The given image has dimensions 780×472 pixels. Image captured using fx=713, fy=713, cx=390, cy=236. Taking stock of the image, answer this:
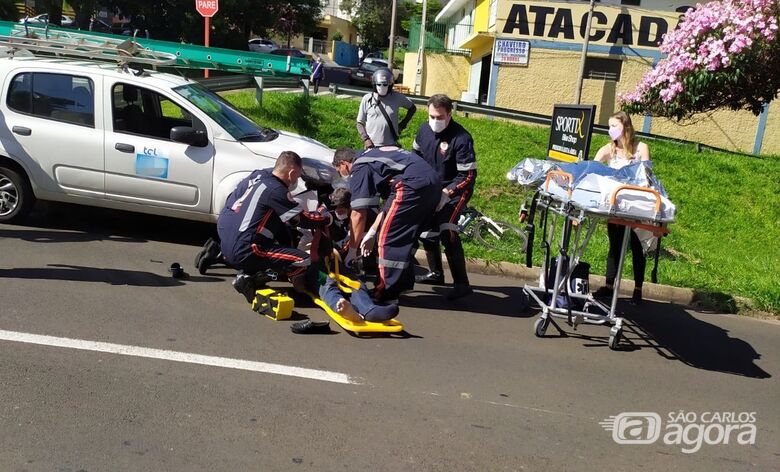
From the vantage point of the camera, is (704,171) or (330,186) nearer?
(330,186)

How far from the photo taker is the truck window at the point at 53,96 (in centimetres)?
750

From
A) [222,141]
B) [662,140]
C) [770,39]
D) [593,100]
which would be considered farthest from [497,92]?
[222,141]

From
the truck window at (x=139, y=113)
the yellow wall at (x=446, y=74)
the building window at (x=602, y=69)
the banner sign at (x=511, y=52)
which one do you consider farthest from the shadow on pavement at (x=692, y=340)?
the yellow wall at (x=446, y=74)

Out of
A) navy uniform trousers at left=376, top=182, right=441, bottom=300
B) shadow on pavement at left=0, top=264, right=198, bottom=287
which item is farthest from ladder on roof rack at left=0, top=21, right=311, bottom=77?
navy uniform trousers at left=376, top=182, right=441, bottom=300

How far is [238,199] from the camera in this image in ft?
19.6

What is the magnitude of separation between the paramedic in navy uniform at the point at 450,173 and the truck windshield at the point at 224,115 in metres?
2.00

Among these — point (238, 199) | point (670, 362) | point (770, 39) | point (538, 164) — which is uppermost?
point (770, 39)

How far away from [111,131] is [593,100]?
62.3ft

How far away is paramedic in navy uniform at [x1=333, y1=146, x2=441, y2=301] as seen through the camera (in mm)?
5891

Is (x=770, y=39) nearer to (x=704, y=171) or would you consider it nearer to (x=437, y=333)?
(x=704, y=171)

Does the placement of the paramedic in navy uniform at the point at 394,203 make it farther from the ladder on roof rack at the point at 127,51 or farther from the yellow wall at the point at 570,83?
the yellow wall at the point at 570,83

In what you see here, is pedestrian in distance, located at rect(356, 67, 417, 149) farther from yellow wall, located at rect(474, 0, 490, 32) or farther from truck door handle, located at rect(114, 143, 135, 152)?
yellow wall, located at rect(474, 0, 490, 32)

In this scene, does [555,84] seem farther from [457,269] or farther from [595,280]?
[457,269]

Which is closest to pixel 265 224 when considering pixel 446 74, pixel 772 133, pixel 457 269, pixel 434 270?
pixel 457 269
